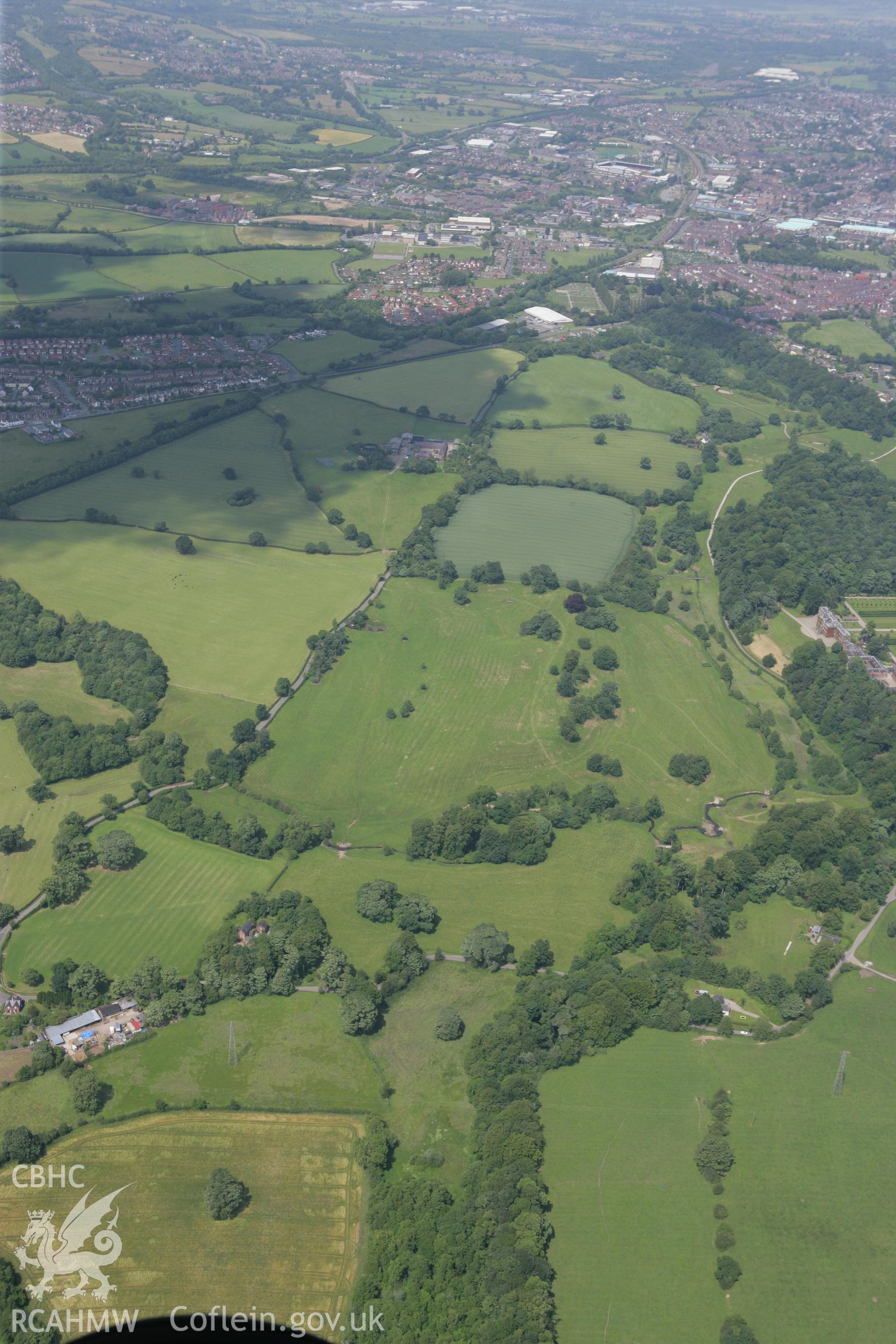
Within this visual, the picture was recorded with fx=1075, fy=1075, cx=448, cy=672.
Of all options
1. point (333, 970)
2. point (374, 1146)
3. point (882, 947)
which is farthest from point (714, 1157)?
point (333, 970)

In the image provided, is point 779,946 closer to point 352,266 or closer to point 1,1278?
point 1,1278

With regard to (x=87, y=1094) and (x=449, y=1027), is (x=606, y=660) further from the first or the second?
(x=87, y=1094)

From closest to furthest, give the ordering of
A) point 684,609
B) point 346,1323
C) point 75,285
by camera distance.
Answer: point 346,1323 < point 684,609 < point 75,285

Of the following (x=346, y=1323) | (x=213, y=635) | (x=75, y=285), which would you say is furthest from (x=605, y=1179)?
(x=75, y=285)

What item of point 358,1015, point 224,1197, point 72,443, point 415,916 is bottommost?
point 224,1197

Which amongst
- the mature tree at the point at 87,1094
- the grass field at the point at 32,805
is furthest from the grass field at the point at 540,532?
the mature tree at the point at 87,1094

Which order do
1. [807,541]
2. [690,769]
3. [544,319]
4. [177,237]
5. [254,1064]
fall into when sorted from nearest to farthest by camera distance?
1. [254,1064]
2. [690,769]
3. [807,541]
4. [544,319]
5. [177,237]

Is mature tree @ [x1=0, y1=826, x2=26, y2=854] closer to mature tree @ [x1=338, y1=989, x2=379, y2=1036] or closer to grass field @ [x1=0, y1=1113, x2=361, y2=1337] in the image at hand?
grass field @ [x1=0, y1=1113, x2=361, y2=1337]
